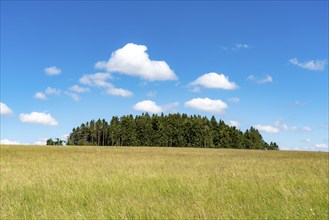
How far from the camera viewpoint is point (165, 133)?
133m

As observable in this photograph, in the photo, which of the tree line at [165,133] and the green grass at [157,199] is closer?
the green grass at [157,199]

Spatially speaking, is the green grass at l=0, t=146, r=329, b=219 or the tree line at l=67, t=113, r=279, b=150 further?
the tree line at l=67, t=113, r=279, b=150

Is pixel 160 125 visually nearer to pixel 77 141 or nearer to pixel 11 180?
pixel 77 141

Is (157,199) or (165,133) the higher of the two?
(165,133)

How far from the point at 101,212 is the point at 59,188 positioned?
4.27m

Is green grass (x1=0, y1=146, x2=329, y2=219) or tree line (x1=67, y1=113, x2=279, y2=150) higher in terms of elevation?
tree line (x1=67, y1=113, x2=279, y2=150)

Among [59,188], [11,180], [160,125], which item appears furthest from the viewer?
[160,125]

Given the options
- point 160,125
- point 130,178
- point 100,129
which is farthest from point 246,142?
point 130,178

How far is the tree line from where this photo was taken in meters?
133

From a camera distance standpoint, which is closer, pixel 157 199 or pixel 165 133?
pixel 157 199

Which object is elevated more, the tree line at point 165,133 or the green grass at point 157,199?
the tree line at point 165,133

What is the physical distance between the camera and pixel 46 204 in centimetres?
972

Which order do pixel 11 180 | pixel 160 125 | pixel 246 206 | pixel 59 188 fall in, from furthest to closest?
pixel 160 125 < pixel 11 180 < pixel 59 188 < pixel 246 206

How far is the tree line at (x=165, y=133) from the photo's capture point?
Result: 13262 cm
